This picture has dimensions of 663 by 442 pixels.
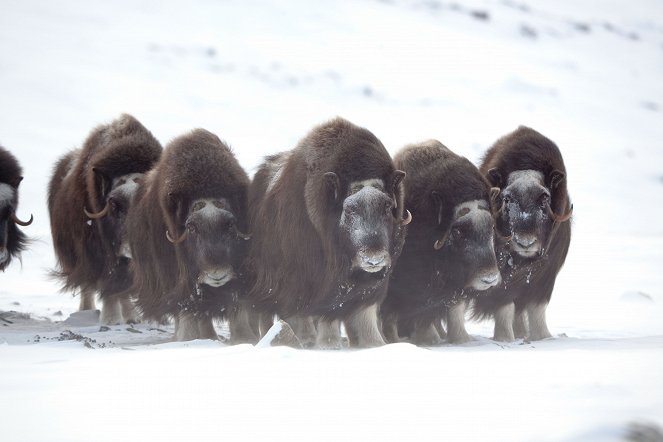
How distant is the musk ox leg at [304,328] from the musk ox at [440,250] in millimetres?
443

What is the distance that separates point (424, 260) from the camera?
19.4ft

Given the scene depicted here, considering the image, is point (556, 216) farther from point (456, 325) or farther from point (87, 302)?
point (87, 302)

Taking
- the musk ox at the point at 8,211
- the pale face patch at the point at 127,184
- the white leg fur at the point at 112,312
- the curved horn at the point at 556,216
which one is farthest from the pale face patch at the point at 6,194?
the curved horn at the point at 556,216

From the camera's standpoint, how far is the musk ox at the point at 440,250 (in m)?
5.68

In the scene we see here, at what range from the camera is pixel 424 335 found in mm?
6180

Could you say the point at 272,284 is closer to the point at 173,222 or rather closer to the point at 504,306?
the point at 173,222

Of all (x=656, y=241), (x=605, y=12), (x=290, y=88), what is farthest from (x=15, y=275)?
(x=605, y=12)

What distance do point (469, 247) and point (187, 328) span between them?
1691mm

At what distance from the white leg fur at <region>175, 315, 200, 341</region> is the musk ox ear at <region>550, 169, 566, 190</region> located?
228 cm

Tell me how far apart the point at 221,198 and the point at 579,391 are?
3302 mm

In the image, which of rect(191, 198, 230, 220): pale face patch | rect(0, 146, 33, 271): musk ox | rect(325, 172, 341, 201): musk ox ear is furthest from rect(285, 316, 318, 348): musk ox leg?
rect(0, 146, 33, 271): musk ox

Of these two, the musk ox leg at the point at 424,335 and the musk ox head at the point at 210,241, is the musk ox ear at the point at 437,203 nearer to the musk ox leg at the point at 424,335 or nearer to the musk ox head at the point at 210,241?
the musk ox leg at the point at 424,335

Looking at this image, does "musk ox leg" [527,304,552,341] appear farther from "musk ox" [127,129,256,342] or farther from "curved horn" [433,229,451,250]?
"musk ox" [127,129,256,342]

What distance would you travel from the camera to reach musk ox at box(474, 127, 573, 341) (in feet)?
19.8
